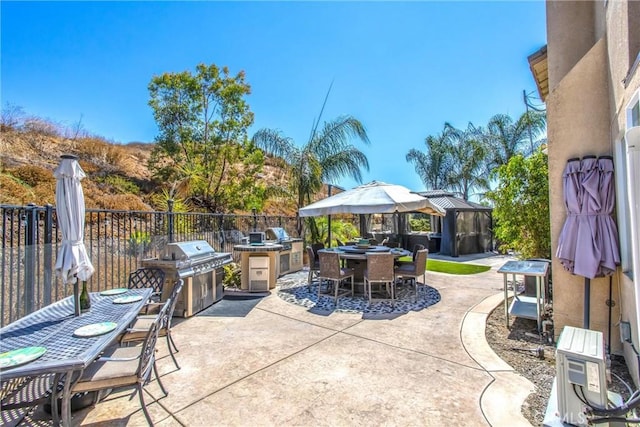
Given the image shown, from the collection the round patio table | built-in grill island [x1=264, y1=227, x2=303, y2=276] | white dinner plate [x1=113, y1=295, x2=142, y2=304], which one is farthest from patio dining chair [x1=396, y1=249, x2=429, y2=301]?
white dinner plate [x1=113, y1=295, x2=142, y2=304]

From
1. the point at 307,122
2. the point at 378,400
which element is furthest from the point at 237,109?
the point at 378,400

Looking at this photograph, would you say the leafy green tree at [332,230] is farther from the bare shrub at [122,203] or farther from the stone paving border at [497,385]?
the stone paving border at [497,385]

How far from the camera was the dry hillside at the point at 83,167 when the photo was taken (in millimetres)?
9249

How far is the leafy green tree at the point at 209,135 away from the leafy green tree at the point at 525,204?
838cm

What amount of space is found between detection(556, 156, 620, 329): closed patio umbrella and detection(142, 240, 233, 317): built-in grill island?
5.54 metres

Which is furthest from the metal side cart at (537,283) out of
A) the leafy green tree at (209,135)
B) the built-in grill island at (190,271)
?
the leafy green tree at (209,135)

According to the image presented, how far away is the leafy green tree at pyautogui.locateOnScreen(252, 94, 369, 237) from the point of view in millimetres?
10805

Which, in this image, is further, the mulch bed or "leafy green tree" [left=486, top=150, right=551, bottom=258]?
"leafy green tree" [left=486, top=150, right=551, bottom=258]

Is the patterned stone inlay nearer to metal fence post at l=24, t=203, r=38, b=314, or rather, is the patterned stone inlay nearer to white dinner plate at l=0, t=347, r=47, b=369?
metal fence post at l=24, t=203, r=38, b=314

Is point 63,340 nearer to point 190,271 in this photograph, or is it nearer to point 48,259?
point 48,259

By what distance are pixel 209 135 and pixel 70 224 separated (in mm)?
9977

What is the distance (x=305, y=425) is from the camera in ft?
7.89

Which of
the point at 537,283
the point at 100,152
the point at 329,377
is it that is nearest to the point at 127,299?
the point at 329,377

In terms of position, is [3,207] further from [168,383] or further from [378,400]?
[378,400]
